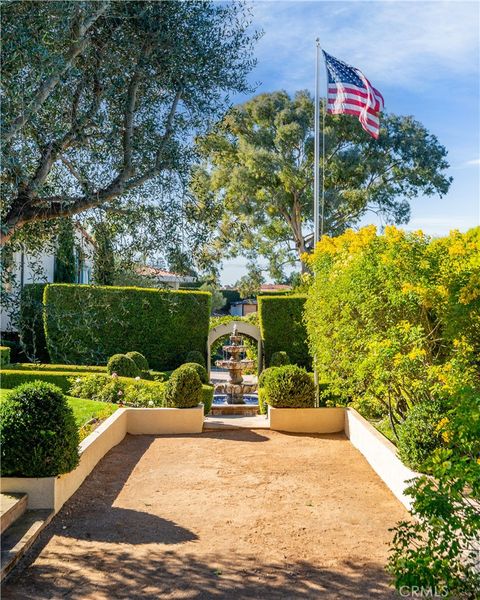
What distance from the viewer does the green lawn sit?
1042 centimetres

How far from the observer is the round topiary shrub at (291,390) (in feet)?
39.0

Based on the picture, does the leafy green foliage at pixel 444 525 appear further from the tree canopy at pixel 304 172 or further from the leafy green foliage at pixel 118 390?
the tree canopy at pixel 304 172

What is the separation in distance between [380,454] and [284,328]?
1199cm

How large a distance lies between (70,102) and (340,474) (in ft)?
19.8

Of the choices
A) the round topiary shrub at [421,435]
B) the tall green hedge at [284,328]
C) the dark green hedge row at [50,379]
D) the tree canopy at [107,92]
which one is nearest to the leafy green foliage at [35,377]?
the dark green hedge row at [50,379]

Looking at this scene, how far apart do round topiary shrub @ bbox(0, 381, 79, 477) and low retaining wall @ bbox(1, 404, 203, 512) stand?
0.11m

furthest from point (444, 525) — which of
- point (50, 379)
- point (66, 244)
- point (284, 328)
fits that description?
point (284, 328)

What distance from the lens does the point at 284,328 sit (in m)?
20.2

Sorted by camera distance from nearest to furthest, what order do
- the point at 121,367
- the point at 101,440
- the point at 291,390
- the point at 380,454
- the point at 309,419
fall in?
the point at 380,454 < the point at 101,440 < the point at 309,419 < the point at 291,390 < the point at 121,367

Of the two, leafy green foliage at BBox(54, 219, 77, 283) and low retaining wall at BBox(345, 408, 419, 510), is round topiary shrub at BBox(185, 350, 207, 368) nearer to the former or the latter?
low retaining wall at BBox(345, 408, 419, 510)

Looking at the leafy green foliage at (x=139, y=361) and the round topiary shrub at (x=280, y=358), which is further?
the round topiary shrub at (x=280, y=358)

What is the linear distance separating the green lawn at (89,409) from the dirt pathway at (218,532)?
4.35 ft

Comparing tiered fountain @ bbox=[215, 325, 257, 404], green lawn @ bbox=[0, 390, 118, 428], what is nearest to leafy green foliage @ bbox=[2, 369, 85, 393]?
green lawn @ bbox=[0, 390, 118, 428]

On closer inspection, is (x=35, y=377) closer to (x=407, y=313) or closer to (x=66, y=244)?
(x=407, y=313)
